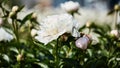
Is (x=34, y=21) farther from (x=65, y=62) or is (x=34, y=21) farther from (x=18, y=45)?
(x=65, y=62)


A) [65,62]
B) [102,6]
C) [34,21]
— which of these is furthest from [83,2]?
[65,62]

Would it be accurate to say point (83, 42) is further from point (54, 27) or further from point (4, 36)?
point (4, 36)

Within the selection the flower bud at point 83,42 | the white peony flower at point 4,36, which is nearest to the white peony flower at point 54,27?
the flower bud at point 83,42

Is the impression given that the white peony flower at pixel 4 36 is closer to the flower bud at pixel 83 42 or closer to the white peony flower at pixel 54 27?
the white peony flower at pixel 54 27

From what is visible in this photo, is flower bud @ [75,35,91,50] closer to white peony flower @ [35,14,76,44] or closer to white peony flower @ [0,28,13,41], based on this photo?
white peony flower @ [35,14,76,44]

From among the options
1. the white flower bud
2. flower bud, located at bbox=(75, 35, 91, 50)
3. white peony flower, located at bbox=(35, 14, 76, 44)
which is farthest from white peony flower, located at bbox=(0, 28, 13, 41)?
flower bud, located at bbox=(75, 35, 91, 50)

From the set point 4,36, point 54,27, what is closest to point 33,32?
point 4,36
